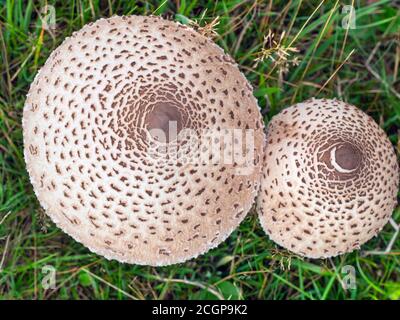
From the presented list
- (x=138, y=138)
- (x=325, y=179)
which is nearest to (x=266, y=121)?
(x=325, y=179)

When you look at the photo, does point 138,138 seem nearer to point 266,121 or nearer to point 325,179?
point 325,179

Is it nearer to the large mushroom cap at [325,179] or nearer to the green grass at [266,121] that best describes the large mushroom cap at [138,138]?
the large mushroom cap at [325,179]

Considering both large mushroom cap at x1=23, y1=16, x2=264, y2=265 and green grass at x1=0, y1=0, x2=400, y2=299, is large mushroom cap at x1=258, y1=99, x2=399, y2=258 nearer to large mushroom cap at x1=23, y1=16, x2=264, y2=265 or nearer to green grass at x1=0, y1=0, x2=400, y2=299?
large mushroom cap at x1=23, y1=16, x2=264, y2=265

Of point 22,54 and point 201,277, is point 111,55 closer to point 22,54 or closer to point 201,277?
point 22,54

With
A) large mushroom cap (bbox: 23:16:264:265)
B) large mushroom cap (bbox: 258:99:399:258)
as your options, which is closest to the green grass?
large mushroom cap (bbox: 258:99:399:258)
